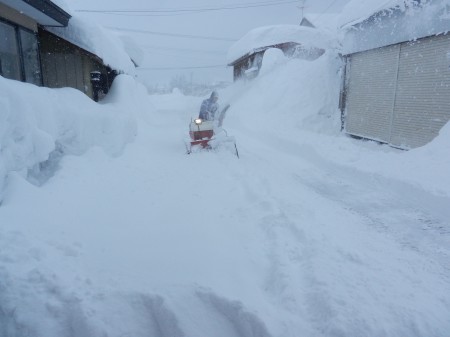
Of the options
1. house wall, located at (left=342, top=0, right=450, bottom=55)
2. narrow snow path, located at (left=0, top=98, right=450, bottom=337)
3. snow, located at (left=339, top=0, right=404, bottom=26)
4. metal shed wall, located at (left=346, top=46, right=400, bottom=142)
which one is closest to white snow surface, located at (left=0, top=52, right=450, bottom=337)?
narrow snow path, located at (left=0, top=98, right=450, bottom=337)

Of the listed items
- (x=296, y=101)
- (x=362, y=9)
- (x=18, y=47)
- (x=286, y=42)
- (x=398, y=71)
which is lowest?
(x=296, y=101)

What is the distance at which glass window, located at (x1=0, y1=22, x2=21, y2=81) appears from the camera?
26.2ft

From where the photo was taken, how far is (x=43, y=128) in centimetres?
525

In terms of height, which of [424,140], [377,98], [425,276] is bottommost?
[425,276]

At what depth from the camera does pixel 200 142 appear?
32.1 feet

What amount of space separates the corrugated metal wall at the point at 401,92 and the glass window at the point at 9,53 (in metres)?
10.3

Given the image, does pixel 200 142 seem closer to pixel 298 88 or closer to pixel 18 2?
pixel 18 2

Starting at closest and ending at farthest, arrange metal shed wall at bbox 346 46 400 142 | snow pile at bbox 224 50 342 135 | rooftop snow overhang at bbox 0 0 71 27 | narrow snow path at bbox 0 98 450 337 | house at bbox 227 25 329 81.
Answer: narrow snow path at bbox 0 98 450 337
rooftop snow overhang at bbox 0 0 71 27
metal shed wall at bbox 346 46 400 142
snow pile at bbox 224 50 342 135
house at bbox 227 25 329 81

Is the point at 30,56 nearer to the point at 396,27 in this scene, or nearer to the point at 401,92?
the point at 396,27

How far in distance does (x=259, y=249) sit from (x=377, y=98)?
9104mm

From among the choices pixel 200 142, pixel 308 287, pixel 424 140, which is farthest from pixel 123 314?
pixel 424 140

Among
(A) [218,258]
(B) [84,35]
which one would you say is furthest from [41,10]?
(A) [218,258]

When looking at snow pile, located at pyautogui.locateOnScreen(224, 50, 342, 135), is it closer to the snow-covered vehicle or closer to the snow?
the snow

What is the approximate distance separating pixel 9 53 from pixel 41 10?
129 cm
